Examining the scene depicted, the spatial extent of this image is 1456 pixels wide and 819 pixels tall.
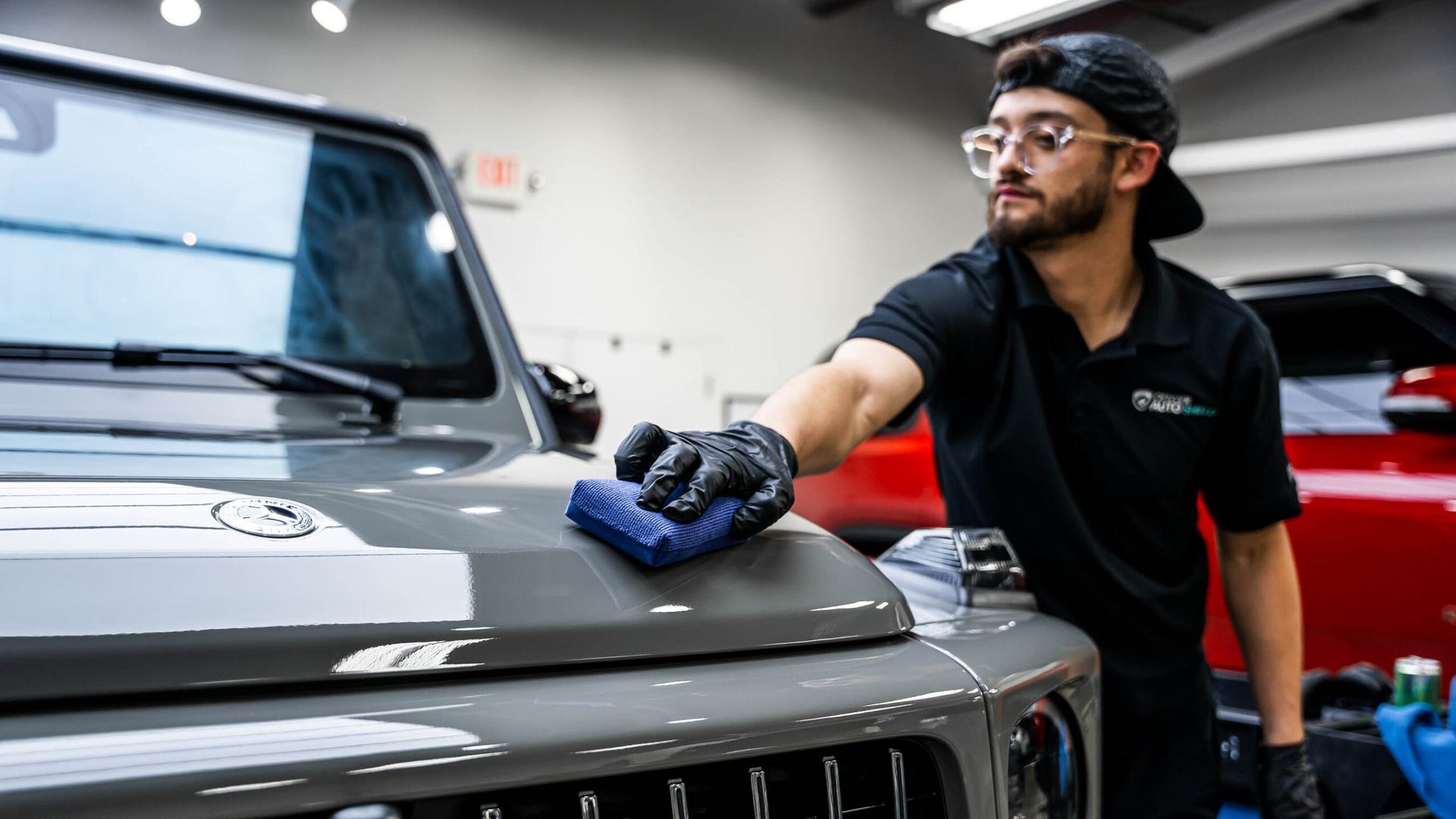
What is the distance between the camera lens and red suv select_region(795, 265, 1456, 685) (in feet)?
8.81

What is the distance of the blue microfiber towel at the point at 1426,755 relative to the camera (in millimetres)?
1641

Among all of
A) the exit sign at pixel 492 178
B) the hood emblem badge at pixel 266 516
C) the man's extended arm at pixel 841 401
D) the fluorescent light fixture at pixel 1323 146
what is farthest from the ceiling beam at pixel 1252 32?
the hood emblem badge at pixel 266 516

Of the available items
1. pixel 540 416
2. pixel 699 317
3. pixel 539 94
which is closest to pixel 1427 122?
pixel 699 317

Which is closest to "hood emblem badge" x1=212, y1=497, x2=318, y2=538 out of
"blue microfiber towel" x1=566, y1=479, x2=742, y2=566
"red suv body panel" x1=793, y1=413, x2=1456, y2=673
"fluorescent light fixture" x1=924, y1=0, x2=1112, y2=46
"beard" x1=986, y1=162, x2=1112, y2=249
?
"blue microfiber towel" x1=566, y1=479, x2=742, y2=566

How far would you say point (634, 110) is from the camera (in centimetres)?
727

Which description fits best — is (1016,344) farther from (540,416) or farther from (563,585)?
(563,585)

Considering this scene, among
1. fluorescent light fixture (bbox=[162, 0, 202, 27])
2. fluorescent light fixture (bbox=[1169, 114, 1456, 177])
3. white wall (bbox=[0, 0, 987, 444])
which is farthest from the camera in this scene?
fluorescent light fixture (bbox=[1169, 114, 1456, 177])

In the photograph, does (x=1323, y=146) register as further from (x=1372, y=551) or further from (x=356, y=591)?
(x=356, y=591)

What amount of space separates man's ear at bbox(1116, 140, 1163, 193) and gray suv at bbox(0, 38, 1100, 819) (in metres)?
0.84

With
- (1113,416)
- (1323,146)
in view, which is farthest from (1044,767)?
(1323,146)

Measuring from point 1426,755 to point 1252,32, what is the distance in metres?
7.32

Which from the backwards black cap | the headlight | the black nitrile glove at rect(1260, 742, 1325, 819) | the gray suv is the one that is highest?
the backwards black cap

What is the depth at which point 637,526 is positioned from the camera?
2.99ft

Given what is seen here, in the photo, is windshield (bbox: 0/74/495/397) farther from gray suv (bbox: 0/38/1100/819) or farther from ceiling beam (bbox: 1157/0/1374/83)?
ceiling beam (bbox: 1157/0/1374/83)
